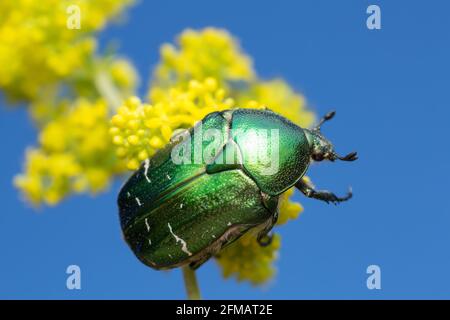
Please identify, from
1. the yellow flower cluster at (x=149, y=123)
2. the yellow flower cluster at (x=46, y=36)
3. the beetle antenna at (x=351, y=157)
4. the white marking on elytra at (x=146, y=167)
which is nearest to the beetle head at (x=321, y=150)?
the beetle antenna at (x=351, y=157)

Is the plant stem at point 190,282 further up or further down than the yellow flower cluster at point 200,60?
further down

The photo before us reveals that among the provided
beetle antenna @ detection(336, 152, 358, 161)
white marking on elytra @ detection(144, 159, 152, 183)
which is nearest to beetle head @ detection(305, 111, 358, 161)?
beetle antenna @ detection(336, 152, 358, 161)

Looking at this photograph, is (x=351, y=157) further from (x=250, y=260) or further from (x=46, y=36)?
(x=46, y=36)

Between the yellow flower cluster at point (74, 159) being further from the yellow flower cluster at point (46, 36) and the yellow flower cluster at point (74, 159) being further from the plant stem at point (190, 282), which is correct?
the plant stem at point (190, 282)

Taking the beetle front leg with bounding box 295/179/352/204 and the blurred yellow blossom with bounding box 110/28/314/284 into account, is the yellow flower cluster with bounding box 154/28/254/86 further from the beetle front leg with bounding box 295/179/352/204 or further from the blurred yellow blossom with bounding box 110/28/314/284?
the beetle front leg with bounding box 295/179/352/204
